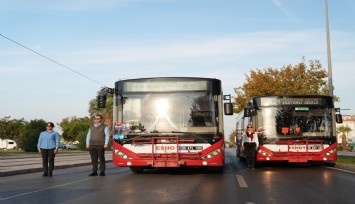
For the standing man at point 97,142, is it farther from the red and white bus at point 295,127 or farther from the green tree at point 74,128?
the green tree at point 74,128

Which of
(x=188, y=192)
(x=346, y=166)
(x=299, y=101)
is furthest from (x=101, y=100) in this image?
(x=346, y=166)

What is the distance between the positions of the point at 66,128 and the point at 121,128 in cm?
9766

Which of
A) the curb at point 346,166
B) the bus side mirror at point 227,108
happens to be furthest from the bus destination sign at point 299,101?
the bus side mirror at point 227,108

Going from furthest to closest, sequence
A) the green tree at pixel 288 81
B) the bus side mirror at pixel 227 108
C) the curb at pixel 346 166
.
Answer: the green tree at pixel 288 81 → the curb at pixel 346 166 → the bus side mirror at pixel 227 108

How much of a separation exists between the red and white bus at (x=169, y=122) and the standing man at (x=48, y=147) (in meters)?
2.01

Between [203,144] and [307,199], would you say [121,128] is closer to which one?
[203,144]

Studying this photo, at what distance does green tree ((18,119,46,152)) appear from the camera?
5066 cm

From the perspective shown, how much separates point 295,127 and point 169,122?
19.7 ft

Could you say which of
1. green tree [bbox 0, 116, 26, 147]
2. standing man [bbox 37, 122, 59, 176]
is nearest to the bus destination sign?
standing man [bbox 37, 122, 59, 176]

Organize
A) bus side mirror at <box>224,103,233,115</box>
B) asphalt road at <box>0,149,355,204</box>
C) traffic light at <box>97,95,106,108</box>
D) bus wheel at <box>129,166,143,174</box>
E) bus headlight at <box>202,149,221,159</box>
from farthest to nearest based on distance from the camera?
bus wheel at <box>129,166,143,174</box> → bus side mirror at <box>224,103,233,115</box> → traffic light at <box>97,95,106,108</box> → bus headlight at <box>202,149,221,159</box> → asphalt road at <box>0,149,355,204</box>

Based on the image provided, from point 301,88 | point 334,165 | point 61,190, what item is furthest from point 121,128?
point 301,88

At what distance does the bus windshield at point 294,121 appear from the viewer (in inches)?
659

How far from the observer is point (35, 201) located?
8023mm

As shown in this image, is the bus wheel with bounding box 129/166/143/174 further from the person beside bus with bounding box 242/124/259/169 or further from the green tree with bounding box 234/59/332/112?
the green tree with bounding box 234/59/332/112
